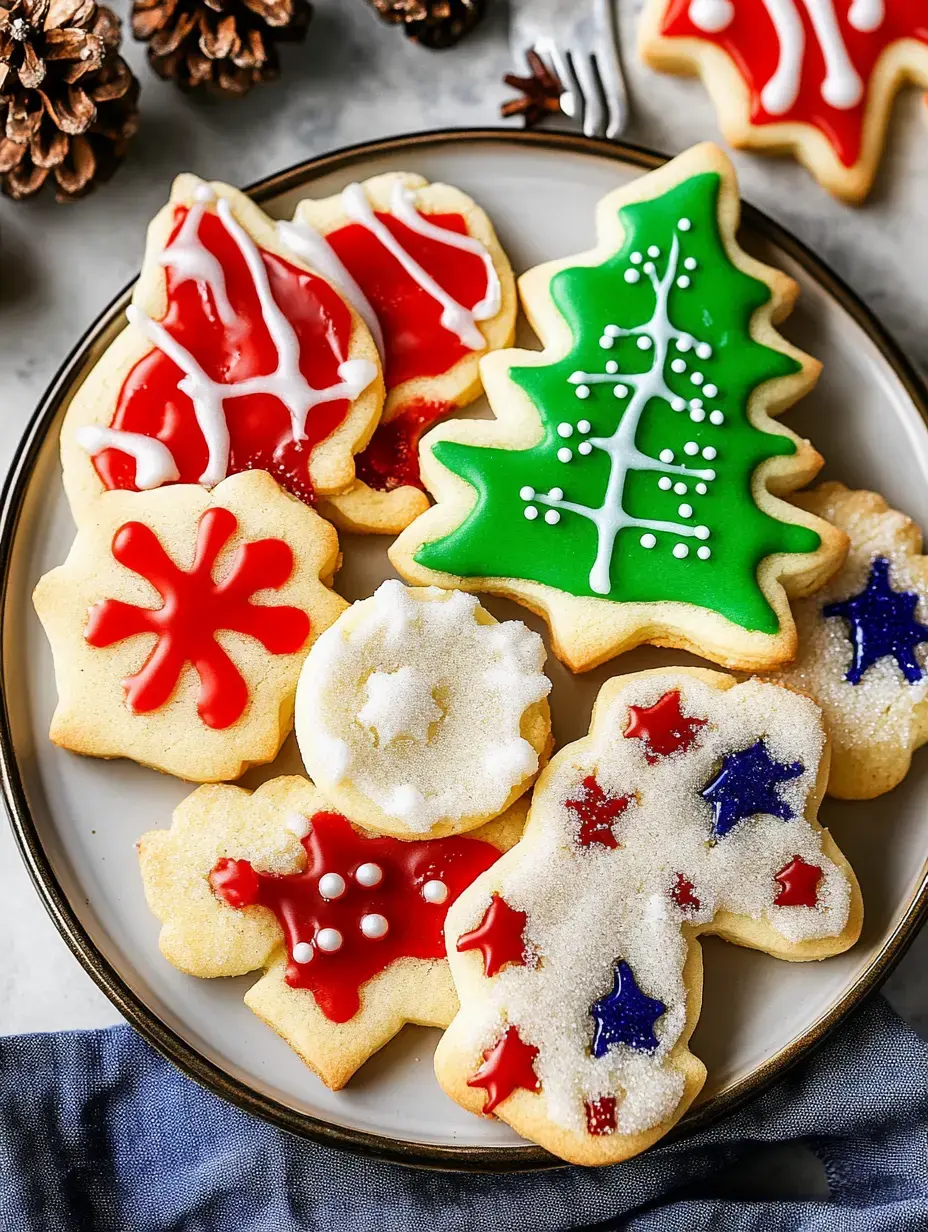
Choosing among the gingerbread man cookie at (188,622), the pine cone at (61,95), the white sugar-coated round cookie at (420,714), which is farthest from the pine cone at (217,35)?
the white sugar-coated round cookie at (420,714)

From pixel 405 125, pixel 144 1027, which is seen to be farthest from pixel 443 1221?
pixel 405 125

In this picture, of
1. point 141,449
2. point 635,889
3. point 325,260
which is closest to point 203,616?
point 141,449

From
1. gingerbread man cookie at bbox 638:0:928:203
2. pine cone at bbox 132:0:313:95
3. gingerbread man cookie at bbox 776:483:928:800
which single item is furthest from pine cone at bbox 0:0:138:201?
gingerbread man cookie at bbox 776:483:928:800

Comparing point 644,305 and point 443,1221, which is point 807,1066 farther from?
point 644,305

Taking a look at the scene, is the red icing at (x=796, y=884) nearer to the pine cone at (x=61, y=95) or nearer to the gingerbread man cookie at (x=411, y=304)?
the gingerbread man cookie at (x=411, y=304)

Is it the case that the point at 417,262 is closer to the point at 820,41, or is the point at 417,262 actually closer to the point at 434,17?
the point at 434,17
